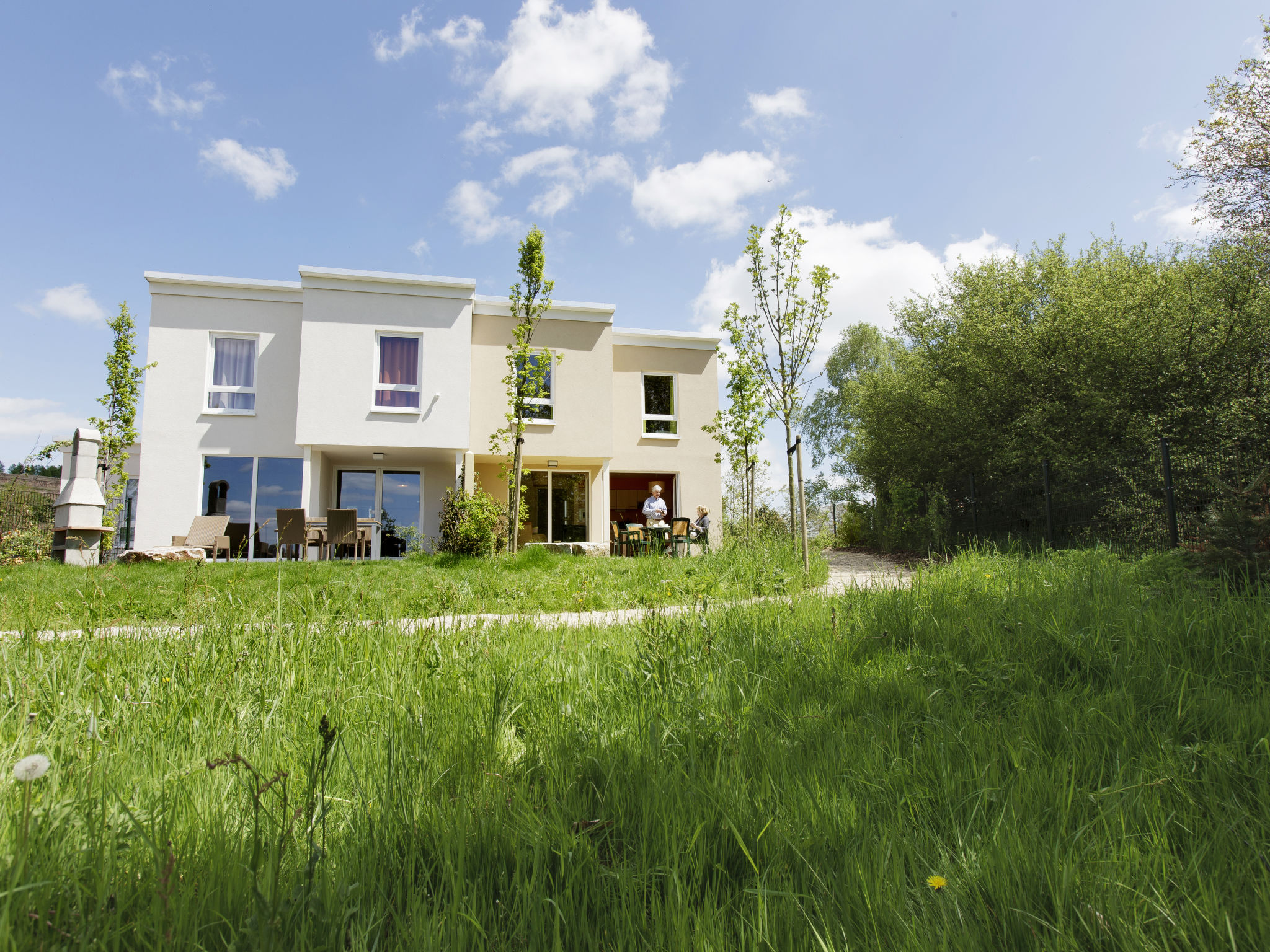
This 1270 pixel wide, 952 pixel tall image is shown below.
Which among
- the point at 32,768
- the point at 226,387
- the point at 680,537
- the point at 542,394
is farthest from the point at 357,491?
the point at 32,768

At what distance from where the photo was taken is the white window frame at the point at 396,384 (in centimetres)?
1506

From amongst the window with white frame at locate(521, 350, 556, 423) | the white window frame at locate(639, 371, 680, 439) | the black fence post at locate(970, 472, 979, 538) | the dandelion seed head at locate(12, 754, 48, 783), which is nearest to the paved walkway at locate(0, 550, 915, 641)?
the dandelion seed head at locate(12, 754, 48, 783)

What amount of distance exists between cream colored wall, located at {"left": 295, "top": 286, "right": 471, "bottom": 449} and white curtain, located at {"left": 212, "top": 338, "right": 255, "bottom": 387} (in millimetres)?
1533

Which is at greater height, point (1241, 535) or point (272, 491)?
point (272, 491)

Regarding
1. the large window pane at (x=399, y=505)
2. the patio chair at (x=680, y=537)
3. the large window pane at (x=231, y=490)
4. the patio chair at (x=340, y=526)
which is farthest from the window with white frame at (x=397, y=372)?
the patio chair at (x=680, y=537)

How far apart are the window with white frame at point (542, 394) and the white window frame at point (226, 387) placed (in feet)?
22.5

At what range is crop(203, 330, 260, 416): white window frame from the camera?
1491 centimetres

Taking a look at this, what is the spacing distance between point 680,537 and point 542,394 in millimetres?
5570

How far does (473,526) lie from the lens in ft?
39.0

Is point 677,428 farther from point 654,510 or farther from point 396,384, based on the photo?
point 396,384

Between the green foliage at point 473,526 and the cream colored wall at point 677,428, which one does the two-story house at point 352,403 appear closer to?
the cream colored wall at point 677,428

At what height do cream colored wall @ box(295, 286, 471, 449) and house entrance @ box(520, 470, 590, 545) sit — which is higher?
cream colored wall @ box(295, 286, 471, 449)

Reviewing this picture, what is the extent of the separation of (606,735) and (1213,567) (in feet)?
15.1

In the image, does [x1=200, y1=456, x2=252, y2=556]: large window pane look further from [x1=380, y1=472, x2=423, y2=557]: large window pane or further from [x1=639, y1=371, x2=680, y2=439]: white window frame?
[x1=639, y1=371, x2=680, y2=439]: white window frame
